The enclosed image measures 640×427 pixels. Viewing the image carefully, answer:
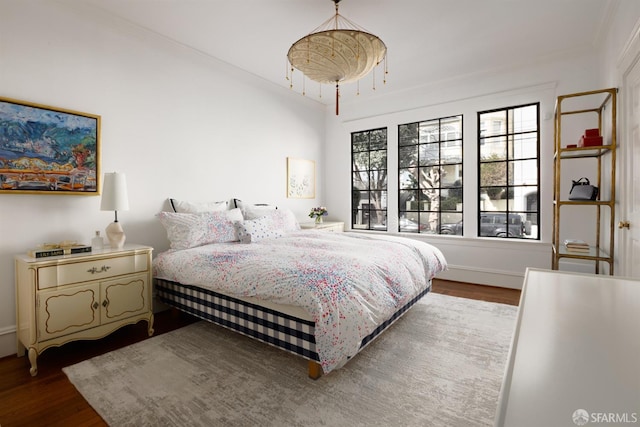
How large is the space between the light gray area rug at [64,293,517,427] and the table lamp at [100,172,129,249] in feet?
2.91

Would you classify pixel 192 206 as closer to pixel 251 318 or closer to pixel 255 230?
pixel 255 230

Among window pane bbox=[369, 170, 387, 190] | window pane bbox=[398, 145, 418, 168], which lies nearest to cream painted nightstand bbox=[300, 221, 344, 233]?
window pane bbox=[369, 170, 387, 190]

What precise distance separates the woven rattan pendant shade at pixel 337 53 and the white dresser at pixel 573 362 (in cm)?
215

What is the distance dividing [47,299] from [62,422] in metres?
0.88

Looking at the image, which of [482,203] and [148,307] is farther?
[482,203]

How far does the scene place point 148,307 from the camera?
2.69m

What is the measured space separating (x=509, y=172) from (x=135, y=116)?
14.7ft

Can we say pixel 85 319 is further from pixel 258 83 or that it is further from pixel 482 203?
pixel 482 203

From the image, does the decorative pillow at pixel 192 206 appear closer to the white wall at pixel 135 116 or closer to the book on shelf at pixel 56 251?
the white wall at pixel 135 116

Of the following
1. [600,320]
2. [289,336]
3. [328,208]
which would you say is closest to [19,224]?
[289,336]

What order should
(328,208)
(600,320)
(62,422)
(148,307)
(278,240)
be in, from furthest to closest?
(328,208) < (278,240) < (148,307) < (62,422) < (600,320)

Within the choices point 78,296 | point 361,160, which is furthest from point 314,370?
point 361,160

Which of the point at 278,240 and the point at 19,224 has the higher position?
the point at 19,224

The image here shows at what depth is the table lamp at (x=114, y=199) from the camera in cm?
262
